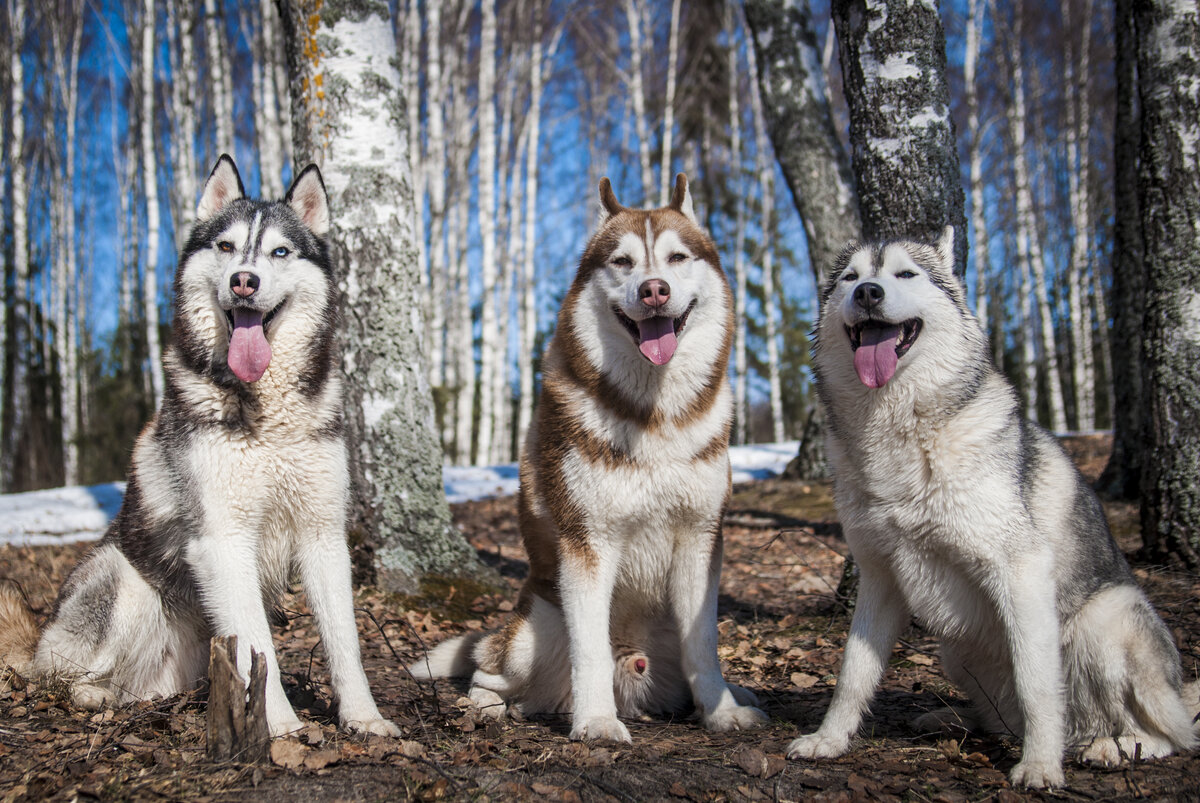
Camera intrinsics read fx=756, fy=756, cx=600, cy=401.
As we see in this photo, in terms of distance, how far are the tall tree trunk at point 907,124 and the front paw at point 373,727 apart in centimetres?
332

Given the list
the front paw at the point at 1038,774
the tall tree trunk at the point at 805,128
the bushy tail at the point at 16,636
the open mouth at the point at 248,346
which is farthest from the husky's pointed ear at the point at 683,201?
the tall tree trunk at the point at 805,128

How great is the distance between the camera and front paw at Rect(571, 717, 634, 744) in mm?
2928

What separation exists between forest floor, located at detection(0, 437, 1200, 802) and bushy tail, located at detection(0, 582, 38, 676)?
0.10m

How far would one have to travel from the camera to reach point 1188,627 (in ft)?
12.4

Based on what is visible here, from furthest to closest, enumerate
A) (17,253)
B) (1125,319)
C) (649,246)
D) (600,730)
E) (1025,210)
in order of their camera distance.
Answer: (1025,210) < (17,253) < (1125,319) < (649,246) < (600,730)

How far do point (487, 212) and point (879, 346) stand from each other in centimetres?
1241

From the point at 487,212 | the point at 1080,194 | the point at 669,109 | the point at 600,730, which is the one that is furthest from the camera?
the point at 1080,194

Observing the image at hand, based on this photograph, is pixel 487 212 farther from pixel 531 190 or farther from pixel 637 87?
pixel 637 87

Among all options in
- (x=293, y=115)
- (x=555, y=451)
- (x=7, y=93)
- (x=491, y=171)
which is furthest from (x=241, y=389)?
(x=7, y=93)

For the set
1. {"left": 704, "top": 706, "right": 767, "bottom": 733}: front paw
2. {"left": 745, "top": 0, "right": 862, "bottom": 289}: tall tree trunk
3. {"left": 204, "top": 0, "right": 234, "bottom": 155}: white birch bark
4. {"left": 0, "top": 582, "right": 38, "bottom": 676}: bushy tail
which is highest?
{"left": 204, "top": 0, "right": 234, "bottom": 155}: white birch bark

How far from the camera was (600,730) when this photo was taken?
9.71 feet

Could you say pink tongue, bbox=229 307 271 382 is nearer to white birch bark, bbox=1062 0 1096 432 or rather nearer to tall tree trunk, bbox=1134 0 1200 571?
tall tree trunk, bbox=1134 0 1200 571

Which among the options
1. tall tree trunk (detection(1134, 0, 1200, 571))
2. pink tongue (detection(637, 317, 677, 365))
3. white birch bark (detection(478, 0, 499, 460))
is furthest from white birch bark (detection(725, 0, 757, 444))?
pink tongue (detection(637, 317, 677, 365))

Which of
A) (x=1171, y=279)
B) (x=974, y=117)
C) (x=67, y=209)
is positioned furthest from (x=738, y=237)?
(x=67, y=209)
